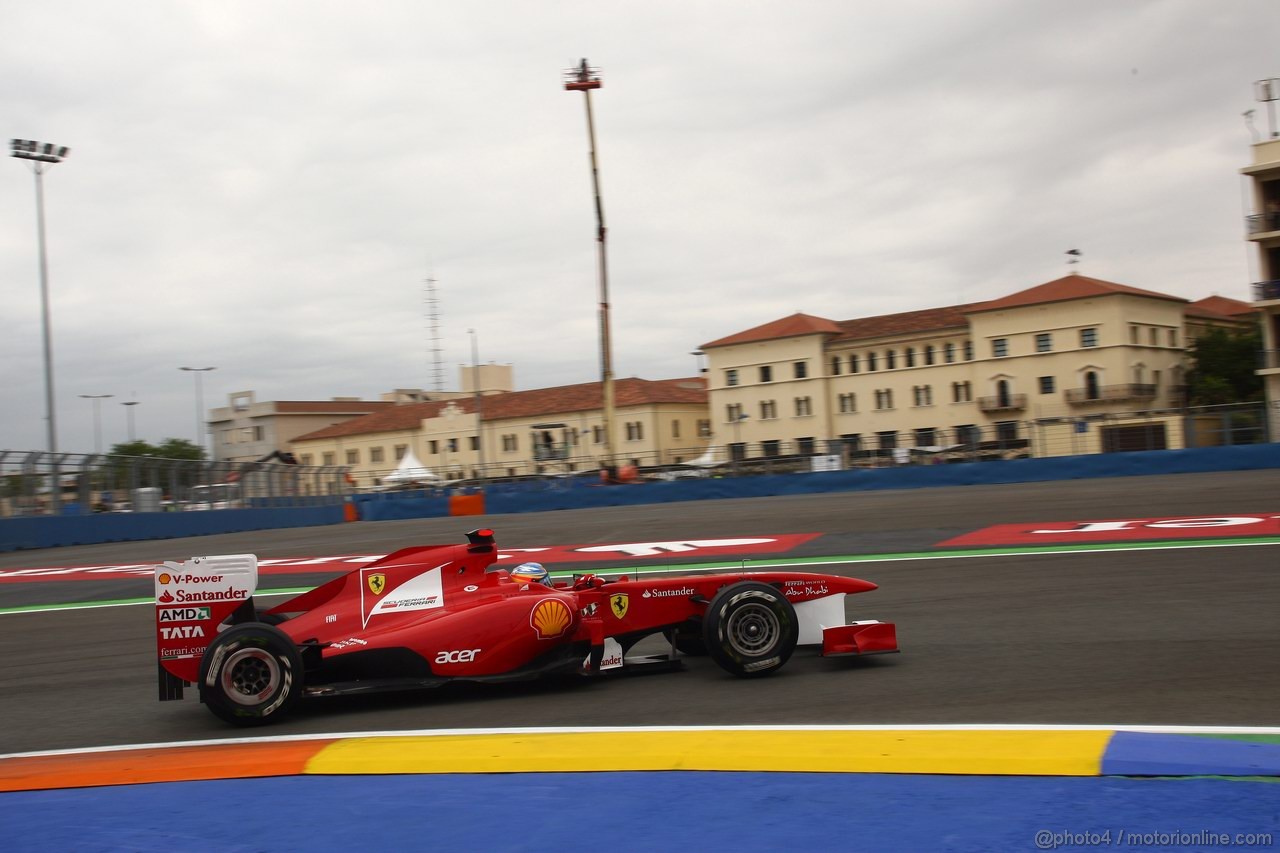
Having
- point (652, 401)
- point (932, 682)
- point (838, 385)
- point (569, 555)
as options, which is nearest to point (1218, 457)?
point (569, 555)

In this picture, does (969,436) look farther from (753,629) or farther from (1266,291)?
(753,629)

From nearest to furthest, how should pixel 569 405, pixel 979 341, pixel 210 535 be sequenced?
pixel 210 535
pixel 979 341
pixel 569 405

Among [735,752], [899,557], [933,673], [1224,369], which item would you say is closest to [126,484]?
[899,557]

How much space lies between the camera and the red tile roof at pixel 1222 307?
256ft

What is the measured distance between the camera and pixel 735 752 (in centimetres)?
465

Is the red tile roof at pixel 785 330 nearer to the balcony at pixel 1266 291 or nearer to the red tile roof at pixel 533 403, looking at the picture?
the red tile roof at pixel 533 403

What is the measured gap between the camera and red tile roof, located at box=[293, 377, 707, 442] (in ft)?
256

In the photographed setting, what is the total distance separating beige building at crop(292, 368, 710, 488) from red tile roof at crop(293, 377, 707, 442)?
72 mm

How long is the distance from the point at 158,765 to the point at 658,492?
2675 centimetres

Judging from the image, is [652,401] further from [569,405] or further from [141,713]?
[141,713]

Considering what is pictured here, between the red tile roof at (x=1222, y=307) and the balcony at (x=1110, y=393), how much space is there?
15.0m

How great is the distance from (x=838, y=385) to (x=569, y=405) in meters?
18.6

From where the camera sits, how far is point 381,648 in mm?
5965

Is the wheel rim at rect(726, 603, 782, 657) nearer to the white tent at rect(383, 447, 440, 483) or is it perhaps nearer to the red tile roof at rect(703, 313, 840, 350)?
the white tent at rect(383, 447, 440, 483)
